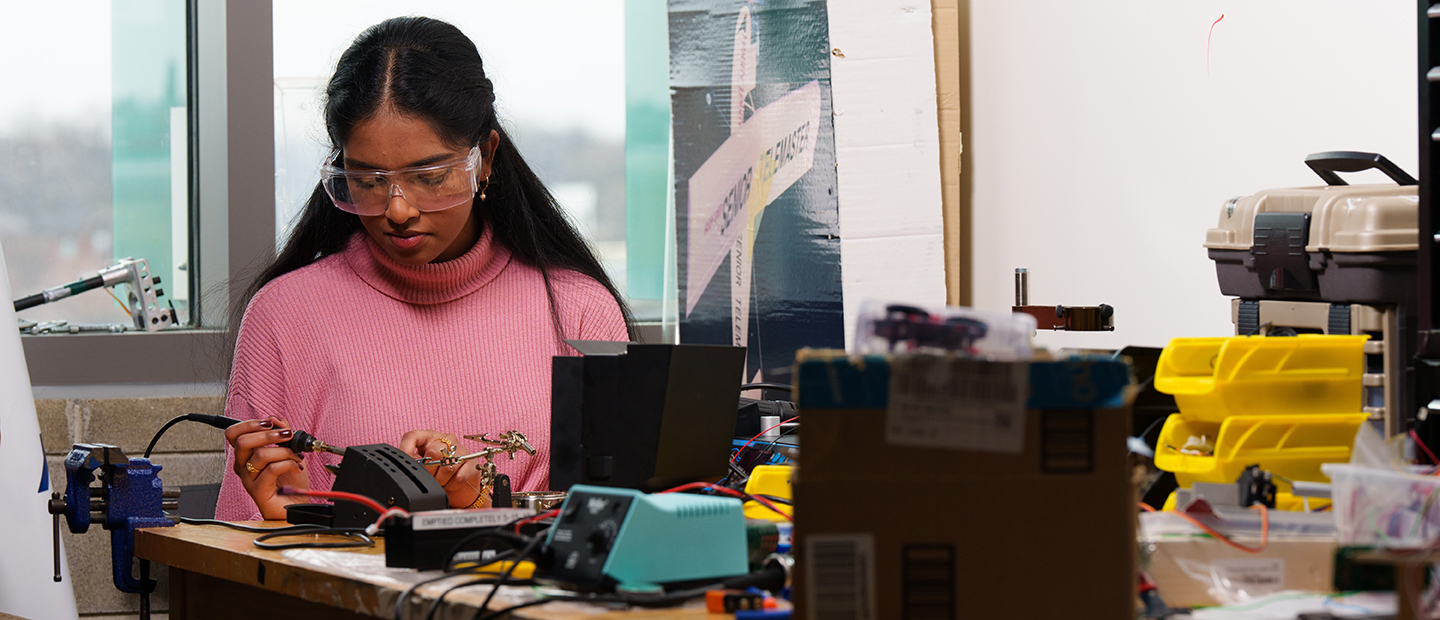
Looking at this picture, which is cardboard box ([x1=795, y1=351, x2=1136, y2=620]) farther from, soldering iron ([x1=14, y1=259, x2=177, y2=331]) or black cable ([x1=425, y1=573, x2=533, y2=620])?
soldering iron ([x1=14, y1=259, x2=177, y2=331])

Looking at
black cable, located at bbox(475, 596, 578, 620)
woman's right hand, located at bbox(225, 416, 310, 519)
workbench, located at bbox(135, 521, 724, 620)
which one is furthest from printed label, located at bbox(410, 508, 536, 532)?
woman's right hand, located at bbox(225, 416, 310, 519)

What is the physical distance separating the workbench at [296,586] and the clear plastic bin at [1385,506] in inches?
19.3

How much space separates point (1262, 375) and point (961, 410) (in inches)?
26.7

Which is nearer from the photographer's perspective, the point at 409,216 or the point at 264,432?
the point at 264,432

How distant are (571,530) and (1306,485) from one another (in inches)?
26.1

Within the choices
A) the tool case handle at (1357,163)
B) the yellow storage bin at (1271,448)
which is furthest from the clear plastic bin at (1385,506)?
the tool case handle at (1357,163)

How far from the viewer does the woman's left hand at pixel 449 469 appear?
4.77 feet

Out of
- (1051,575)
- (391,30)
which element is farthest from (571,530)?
(391,30)

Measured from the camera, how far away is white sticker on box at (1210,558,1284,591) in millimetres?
873

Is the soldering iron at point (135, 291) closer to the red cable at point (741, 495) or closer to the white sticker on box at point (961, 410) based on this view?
the red cable at point (741, 495)

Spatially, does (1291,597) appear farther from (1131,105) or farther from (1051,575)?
(1131,105)

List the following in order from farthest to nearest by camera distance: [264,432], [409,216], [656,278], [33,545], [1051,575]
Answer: [656,278]
[33,545]
[409,216]
[264,432]
[1051,575]

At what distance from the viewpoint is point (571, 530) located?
930 millimetres

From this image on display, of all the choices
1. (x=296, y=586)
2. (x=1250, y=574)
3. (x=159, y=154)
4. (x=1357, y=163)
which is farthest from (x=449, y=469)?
(x=159, y=154)
